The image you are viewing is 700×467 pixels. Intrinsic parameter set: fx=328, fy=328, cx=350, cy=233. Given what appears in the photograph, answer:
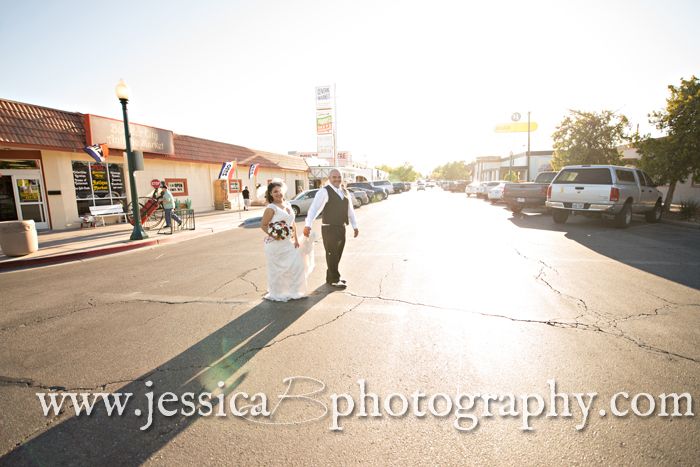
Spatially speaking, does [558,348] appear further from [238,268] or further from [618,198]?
[618,198]

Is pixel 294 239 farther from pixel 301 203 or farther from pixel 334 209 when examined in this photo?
pixel 301 203

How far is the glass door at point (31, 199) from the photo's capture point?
12.9 m

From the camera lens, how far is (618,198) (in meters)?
10.6

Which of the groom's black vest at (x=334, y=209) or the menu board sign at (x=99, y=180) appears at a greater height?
the menu board sign at (x=99, y=180)

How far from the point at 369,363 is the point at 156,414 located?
1777mm

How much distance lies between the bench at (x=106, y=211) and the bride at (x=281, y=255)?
42.9ft

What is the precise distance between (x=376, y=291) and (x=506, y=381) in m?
2.60

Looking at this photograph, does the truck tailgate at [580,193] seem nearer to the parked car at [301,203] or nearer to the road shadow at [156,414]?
the road shadow at [156,414]

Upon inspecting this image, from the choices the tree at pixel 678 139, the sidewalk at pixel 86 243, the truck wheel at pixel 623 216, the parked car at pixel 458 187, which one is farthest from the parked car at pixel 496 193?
the parked car at pixel 458 187

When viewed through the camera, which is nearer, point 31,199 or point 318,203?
point 318,203

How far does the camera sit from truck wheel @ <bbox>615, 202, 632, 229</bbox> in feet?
36.0

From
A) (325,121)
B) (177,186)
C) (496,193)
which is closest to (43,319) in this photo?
(177,186)

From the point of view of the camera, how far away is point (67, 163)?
45.4 ft

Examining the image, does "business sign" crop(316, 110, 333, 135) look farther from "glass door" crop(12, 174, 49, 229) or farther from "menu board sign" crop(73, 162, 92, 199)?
"glass door" crop(12, 174, 49, 229)
